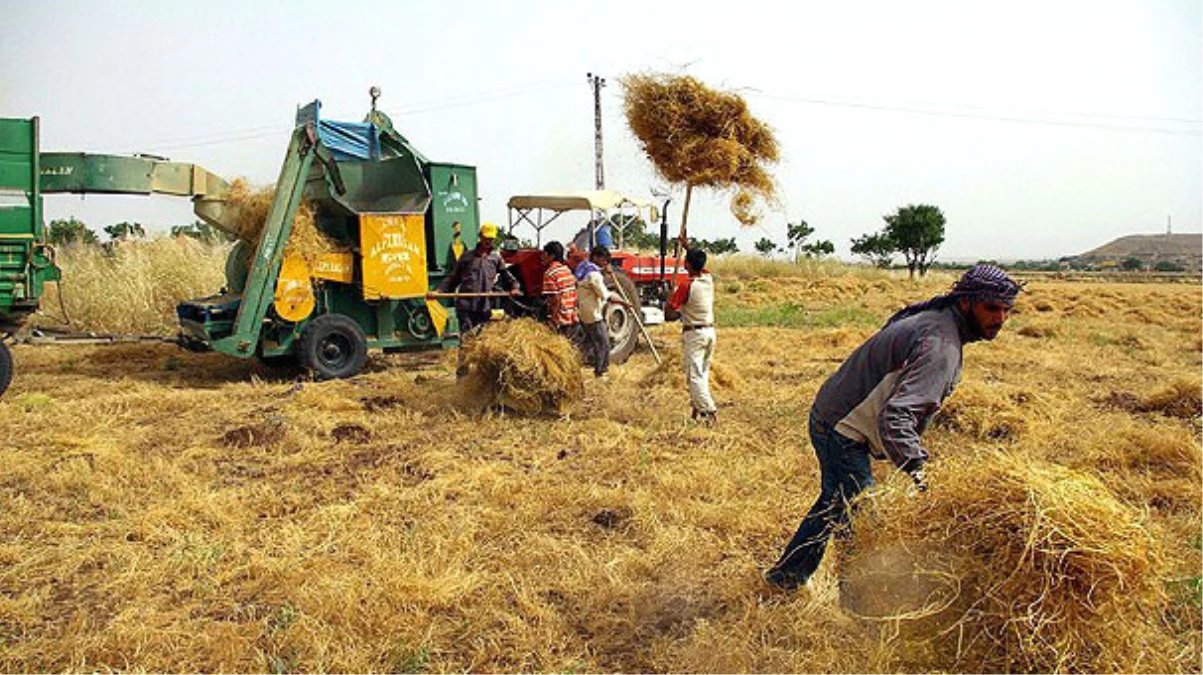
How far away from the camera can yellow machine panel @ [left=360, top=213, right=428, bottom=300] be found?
9.16 meters

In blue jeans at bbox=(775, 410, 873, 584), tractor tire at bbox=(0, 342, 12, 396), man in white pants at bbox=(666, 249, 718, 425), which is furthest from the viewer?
tractor tire at bbox=(0, 342, 12, 396)

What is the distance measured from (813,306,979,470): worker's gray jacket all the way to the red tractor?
21.0 ft

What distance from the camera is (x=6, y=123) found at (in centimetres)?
799

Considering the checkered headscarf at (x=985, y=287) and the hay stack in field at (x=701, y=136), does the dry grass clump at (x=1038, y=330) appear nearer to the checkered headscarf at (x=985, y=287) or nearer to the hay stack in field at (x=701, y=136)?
the hay stack in field at (x=701, y=136)

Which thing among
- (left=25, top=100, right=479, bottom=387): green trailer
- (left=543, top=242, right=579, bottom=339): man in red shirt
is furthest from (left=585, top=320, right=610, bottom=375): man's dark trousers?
(left=25, top=100, right=479, bottom=387): green trailer

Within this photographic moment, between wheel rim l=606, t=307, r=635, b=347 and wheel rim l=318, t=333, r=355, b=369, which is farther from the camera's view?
wheel rim l=606, t=307, r=635, b=347

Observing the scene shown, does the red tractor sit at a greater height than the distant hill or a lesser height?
lesser

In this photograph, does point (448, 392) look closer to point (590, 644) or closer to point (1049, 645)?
point (590, 644)

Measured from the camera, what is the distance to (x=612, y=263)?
37.0ft

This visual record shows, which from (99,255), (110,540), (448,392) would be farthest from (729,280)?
(110,540)

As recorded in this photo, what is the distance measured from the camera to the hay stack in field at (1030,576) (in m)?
2.35

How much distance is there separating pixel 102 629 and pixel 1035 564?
3.44 meters

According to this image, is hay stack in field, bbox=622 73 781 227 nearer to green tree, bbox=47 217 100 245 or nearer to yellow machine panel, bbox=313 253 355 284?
yellow machine panel, bbox=313 253 355 284

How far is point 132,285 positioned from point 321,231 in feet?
17.9
